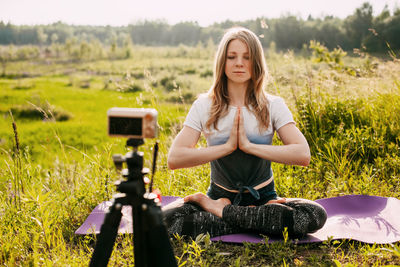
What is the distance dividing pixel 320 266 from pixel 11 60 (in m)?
27.8

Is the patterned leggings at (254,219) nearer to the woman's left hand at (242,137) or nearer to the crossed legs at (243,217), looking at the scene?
the crossed legs at (243,217)

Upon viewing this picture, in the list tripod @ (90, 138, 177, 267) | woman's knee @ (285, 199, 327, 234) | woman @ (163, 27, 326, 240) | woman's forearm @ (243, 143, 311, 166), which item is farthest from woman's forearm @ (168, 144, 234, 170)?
tripod @ (90, 138, 177, 267)

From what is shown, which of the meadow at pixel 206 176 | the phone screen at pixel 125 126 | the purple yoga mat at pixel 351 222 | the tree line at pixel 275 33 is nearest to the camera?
the phone screen at pixel 125 126

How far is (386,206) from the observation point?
2.92 metres

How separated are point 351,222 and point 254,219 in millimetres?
Result: 865

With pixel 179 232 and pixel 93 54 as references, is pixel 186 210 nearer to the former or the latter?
pixel 179 232

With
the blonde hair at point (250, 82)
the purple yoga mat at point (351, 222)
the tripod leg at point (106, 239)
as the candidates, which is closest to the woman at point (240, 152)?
the blonde hair at point (250, 82)

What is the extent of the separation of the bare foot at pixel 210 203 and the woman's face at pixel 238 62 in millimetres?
893

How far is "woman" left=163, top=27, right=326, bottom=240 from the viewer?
2424 millimetres

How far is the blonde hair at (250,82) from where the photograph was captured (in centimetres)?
256

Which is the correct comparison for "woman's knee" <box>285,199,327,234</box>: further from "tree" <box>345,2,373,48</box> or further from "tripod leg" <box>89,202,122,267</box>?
"tree" <box>345,2,373,48</box>

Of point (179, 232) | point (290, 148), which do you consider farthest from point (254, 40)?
point (179, 232)

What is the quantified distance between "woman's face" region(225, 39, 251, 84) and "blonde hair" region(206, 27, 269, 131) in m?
0.03

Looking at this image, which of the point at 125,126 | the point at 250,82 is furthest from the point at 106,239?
the point at 250,82
